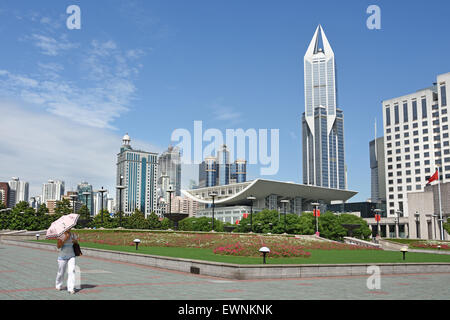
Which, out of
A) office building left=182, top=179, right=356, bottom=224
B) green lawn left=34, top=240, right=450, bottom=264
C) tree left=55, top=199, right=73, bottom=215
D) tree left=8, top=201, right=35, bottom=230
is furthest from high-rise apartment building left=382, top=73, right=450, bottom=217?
green lawn left=34, top=240, right=450, bottom=264

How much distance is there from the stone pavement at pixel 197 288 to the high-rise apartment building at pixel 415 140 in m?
115

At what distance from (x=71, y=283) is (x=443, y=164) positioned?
12505cm

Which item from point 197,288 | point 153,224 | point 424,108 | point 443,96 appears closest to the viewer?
point 197,288

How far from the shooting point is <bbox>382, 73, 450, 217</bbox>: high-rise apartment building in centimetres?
11675

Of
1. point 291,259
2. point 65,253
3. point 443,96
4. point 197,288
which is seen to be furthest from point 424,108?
point 65,253

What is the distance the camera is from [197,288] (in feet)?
35.8

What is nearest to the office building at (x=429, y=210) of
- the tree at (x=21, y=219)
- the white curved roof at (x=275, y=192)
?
the white curved roof at (x=275, y=192)

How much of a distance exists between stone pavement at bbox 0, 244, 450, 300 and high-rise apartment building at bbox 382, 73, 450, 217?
379 feet

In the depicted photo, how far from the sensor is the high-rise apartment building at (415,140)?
116750 millimetres

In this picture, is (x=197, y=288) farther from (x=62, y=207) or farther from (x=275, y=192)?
(x=275, y=192)

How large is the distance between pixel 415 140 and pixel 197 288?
128 meters

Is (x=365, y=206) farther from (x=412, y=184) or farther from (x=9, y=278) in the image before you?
(x=9, y=278)
